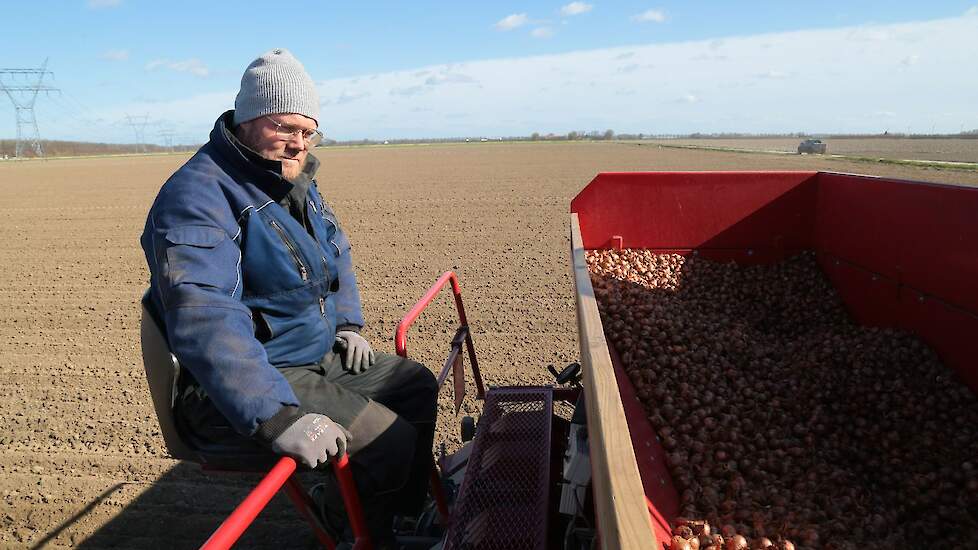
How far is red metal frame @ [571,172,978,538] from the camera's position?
2637 millimetres

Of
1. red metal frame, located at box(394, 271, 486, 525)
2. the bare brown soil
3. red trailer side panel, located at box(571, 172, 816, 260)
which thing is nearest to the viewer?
red metal frame, located at box(394, 271, 486, 525)

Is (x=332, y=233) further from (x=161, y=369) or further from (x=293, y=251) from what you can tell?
(x=161, y=369)

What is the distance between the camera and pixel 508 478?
2.45 metres

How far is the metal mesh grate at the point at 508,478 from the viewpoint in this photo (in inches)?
83.4

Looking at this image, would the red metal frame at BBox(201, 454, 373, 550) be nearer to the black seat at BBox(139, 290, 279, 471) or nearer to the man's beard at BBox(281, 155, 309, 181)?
the black seat at BBox(139, 290, 279, 471)

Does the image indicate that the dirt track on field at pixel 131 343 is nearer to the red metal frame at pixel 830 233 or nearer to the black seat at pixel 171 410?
the black seat at pixel 171 410

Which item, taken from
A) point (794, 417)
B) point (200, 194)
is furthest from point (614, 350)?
point (200, 194)

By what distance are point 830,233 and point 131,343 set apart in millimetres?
5999

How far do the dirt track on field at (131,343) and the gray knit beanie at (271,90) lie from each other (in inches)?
88.4

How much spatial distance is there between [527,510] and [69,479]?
10.5 ft

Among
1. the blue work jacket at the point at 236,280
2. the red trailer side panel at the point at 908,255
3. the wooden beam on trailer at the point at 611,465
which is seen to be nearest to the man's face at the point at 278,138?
the blue work jacket at the point at 236,280

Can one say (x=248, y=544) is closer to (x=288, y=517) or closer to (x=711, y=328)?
(x=288, y=517)

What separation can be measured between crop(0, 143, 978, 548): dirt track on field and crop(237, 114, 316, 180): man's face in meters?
2.06

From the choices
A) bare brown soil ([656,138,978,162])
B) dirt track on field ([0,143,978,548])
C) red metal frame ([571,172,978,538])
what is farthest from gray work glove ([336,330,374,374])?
bare brown soil ([656,138,978,162])
